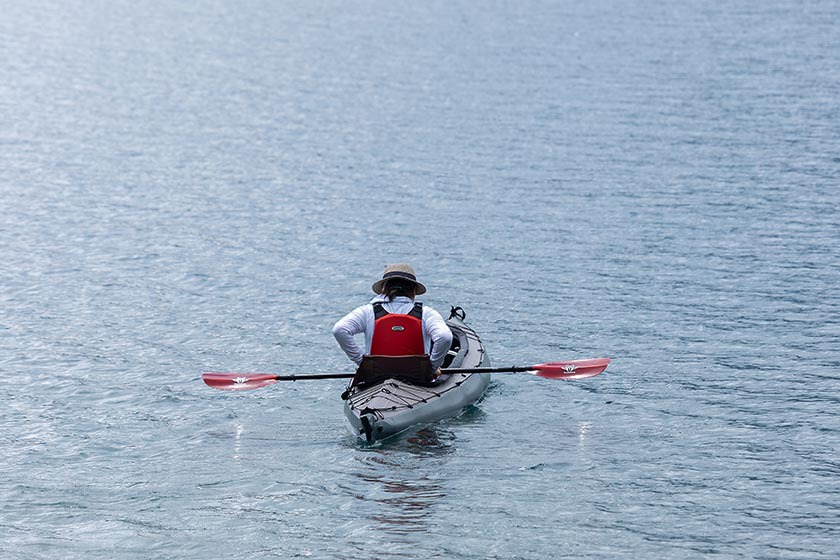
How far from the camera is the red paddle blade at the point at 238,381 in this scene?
2239 cm

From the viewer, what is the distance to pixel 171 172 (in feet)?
148

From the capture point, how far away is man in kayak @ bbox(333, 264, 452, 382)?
20812 mm

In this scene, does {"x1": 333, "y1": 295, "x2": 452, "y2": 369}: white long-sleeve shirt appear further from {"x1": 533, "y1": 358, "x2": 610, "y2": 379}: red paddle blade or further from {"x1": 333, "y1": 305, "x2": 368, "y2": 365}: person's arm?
{"x1": 533, "y1": 358, "x2": 610, "y2": 379}: red paddle blade

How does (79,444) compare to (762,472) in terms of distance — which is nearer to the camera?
(762,472)

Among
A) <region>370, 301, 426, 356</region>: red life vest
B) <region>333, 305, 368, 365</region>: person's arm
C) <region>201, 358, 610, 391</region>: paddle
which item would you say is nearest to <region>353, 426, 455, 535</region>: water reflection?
<region>370, 301, 426, 356</region>: red life vest

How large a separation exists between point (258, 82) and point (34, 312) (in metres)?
35.9

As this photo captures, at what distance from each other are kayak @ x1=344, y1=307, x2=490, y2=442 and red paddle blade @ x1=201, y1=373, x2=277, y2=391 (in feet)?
7.27

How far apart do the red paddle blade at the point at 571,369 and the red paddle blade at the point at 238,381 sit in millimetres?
5339

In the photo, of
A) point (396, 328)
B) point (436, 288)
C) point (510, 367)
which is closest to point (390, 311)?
point (396, 328)

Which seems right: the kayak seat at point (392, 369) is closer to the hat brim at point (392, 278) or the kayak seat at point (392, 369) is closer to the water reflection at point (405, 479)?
the water reflection at point (405, 479)

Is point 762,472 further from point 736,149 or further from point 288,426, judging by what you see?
point 736,149

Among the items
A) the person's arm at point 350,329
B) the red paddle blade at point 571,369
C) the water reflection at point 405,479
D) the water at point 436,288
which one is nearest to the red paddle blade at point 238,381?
the water at point 436,288

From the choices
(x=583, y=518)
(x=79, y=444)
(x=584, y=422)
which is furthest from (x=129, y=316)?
(x=583, y=518)

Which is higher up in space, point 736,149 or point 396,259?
point 736,149
